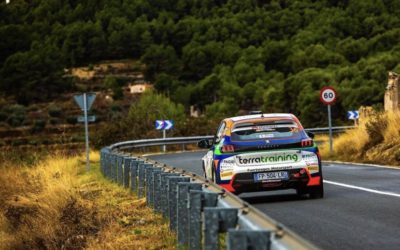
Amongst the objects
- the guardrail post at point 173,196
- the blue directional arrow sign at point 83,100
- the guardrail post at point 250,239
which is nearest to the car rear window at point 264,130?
the guardrail post at point 173,196

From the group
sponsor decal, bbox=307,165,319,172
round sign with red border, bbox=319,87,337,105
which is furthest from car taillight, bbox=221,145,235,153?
round sign with red border, bbox=319,87,337,105

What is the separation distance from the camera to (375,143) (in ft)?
90.3

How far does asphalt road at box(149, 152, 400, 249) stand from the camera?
9.47 metres

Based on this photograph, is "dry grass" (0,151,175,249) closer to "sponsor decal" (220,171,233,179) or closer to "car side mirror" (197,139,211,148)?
"sponsor decal" (220,171,233,179)

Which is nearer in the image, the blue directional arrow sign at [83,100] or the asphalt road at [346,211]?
the asphalt road at [346,211]

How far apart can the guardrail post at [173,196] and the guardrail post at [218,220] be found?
379cm

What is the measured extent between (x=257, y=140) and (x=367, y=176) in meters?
6.32

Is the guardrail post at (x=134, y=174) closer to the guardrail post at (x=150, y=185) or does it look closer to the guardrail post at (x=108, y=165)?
the guardrail post at (x=150, y=185)

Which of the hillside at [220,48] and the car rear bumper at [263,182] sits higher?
the hillside at [220,48]

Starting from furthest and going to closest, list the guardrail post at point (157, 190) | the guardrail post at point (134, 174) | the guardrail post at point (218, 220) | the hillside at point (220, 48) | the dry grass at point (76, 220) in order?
1. the hillside at point (220, 48)
2. the guardrail post at point (134, 174)
3. the guardrail post at point (157, 190)
4. the dry grass at point (76, 220)
5. the guardrail post at point (218, 220)

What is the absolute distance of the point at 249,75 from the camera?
12038cm

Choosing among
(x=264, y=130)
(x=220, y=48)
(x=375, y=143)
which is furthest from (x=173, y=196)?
(x=220, y=48)

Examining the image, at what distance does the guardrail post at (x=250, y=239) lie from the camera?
4777 mm

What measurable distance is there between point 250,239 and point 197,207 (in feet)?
9.69
